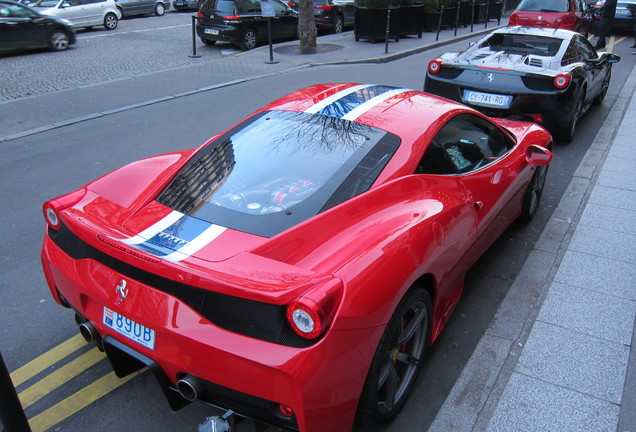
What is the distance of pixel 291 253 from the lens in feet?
7.49

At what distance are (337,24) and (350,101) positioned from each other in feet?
54.3

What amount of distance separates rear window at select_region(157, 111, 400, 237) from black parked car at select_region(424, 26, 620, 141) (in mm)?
4081

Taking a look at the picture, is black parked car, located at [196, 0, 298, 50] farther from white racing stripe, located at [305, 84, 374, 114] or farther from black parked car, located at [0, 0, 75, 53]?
white racing stripe, located at [305, 84, 374, 114]

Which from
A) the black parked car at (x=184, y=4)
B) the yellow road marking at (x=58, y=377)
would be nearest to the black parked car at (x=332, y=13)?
the black parked car at (x=184, y=4)

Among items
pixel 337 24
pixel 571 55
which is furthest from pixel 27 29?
pixel 571 55

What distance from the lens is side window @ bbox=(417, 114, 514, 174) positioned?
313 centimetres

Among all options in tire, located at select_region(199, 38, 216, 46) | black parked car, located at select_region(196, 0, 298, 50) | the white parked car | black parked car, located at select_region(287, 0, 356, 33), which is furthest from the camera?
black parked car, located at select_region(287, 0, 356, 33)

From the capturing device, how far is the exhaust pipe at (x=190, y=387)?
2.15 metres

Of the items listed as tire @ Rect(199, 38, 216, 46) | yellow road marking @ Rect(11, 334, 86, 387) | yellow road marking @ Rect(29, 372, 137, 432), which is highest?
tire @ Rect(199, 38, 216, 46)

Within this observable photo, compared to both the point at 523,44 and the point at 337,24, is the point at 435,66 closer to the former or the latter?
the point at 523,44

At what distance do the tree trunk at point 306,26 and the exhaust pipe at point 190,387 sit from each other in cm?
1302

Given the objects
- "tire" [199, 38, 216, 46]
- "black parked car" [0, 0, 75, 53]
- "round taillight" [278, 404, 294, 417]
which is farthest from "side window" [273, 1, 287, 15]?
"round taillight" [278, 404, 294, 417]

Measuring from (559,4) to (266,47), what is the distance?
26.7 feet

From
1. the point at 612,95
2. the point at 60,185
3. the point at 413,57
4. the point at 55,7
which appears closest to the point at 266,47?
the point at 413,57
